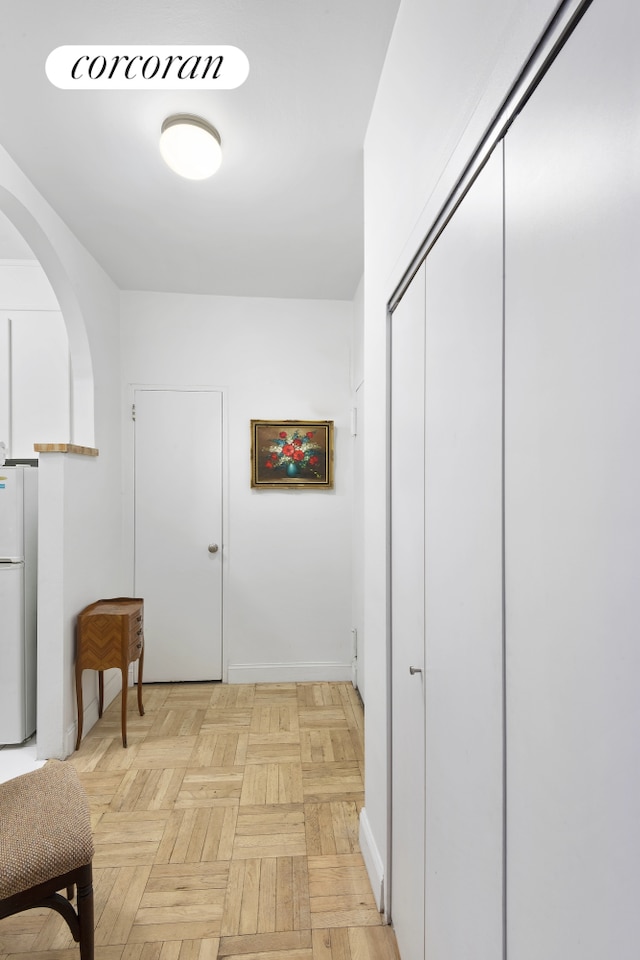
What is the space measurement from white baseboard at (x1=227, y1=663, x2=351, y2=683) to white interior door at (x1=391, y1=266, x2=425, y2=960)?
212 cm

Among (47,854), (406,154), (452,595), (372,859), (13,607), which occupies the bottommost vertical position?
(372,859)

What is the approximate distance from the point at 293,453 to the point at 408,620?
7.81 ft

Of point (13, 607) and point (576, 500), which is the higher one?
point (576, 500)

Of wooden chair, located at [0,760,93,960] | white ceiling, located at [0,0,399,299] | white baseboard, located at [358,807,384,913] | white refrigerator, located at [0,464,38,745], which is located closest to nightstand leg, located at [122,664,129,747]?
white refrigerator, located at [0,464,38,745]

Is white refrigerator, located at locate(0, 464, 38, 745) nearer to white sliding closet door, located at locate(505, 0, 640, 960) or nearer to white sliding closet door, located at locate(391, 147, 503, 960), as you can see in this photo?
white sliding closet door, located at locate(391, 147, 503, 960)

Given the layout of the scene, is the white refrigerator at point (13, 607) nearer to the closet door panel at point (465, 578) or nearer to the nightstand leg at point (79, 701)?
the nightstand leg at point (79, 701)

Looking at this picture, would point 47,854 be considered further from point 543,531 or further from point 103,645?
point 103,645

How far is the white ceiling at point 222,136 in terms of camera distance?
1.51 m

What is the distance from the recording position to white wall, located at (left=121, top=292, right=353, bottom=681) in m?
3.66

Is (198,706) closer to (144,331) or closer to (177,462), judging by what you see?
(177,462)

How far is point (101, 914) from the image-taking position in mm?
1650

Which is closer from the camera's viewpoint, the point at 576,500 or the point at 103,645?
the point at 576,500

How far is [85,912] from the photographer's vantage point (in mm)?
1359

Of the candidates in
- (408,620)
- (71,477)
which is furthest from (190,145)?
(408,620)
